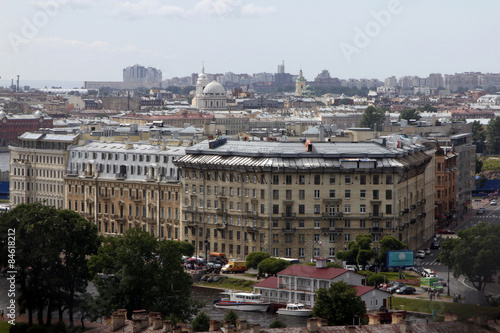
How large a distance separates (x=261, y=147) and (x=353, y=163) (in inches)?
273

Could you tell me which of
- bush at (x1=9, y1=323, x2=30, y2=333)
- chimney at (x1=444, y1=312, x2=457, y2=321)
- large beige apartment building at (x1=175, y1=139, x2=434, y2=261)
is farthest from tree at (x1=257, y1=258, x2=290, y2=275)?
chimney at (x1=444, y1=312, x2=457, y2=321)

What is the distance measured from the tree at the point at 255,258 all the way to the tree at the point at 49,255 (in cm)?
1436

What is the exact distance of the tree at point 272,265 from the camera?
72.9 meters

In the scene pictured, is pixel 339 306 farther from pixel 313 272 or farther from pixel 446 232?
pixel 446 232

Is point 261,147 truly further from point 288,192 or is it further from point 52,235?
point 52,235

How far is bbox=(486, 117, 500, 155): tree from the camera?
17762 cm

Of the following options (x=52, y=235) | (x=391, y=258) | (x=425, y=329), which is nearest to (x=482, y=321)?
(x=425, y=329)

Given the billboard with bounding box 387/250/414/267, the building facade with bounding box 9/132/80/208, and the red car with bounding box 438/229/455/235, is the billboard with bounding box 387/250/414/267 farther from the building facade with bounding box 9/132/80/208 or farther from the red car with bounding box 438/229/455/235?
the building facade with bounding box 9/132/80/208

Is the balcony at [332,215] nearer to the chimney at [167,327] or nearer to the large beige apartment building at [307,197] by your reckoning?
the large beige apartment building at [307,197]

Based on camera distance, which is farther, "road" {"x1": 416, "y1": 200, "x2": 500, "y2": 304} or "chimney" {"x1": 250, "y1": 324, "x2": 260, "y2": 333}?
"chimney" {"x1": 250, "y1": 324, "x2": 260, "y2": 333}

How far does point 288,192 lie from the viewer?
79.4 meters

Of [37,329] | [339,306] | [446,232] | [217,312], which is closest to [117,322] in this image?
[37,329]

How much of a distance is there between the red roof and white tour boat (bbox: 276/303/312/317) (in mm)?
1847

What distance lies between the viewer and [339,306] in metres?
55.6
